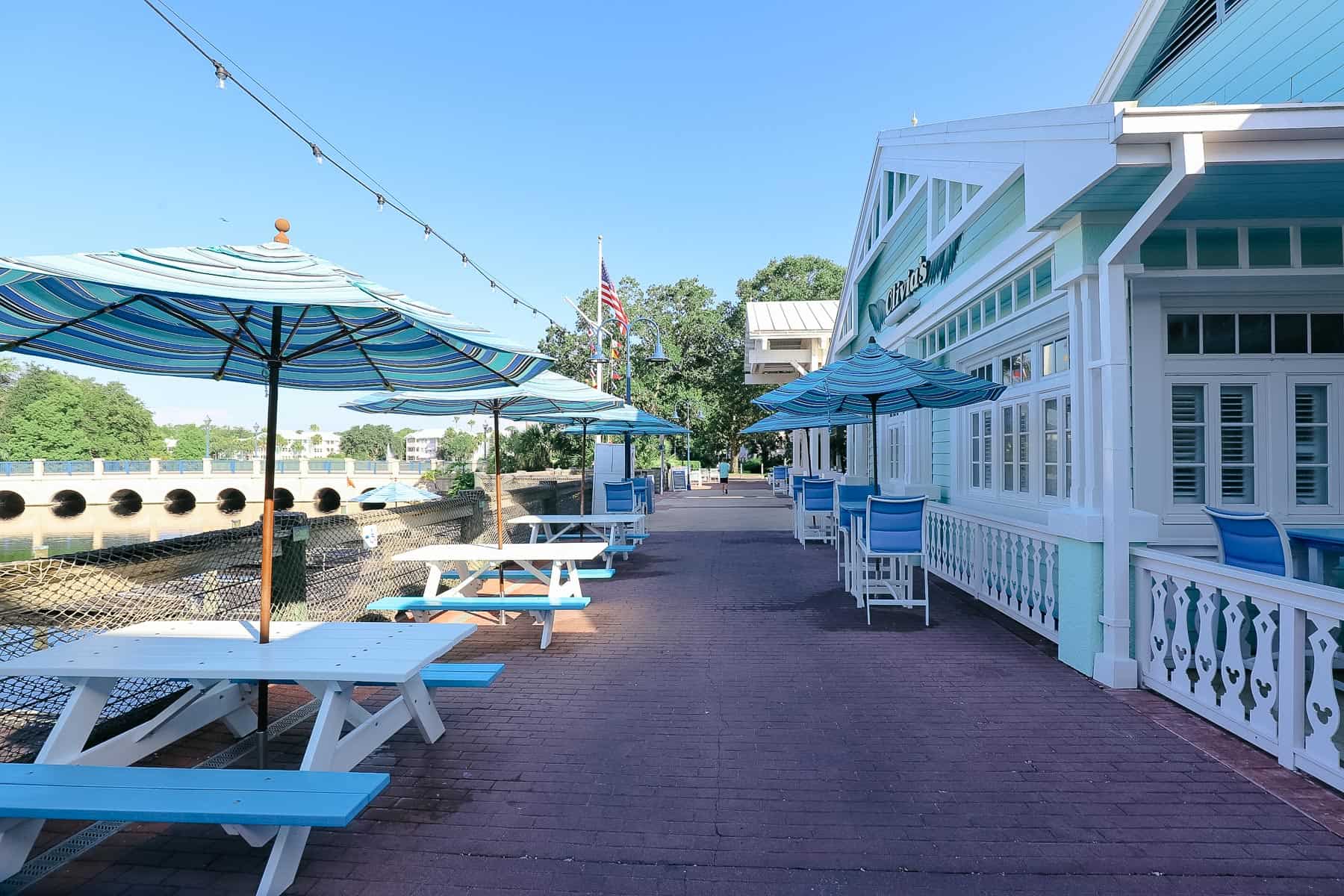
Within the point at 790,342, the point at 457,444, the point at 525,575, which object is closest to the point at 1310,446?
the point at 525,575

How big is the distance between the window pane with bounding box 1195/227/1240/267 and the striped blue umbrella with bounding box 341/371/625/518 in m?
4.94

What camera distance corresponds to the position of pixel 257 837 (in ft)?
7.94

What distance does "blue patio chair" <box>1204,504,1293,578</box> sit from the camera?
4016 mm

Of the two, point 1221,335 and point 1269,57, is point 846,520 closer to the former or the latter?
point 1221,335

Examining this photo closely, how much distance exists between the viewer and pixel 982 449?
769cm

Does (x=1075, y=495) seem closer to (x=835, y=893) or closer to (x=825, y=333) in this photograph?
(x=835, y=893)

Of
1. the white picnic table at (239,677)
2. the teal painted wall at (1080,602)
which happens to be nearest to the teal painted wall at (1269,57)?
the teal painted wall at (1080,602)

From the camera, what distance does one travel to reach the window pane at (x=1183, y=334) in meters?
4.99

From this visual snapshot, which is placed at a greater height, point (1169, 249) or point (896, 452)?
point (1169, 249)

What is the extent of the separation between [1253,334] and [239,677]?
6562 millimetres

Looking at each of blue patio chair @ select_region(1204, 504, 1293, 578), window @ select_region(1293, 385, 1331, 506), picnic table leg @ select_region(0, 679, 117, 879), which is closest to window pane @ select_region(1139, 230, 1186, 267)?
window @ select_region(1293, 385, 1331, 506)

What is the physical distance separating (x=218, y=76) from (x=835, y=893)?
707cm

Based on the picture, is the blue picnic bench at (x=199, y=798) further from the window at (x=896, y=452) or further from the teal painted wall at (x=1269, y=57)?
the window at (x=896, y=452)

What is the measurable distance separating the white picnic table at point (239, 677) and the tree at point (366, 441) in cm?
14025
